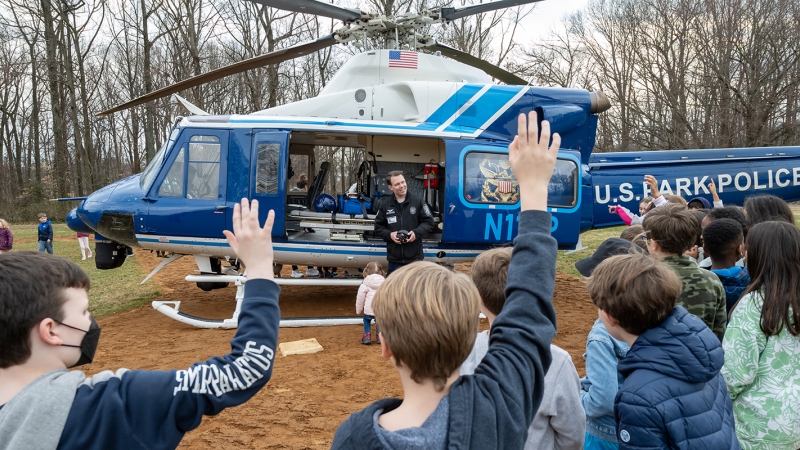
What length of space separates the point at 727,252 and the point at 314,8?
4.80 meters

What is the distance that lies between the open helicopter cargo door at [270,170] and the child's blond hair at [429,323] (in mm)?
5349

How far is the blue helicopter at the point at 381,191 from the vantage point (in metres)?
6.48

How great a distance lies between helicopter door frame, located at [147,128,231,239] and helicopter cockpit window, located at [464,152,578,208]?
3.04 meters

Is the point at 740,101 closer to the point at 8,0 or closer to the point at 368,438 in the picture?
the point at 368,438

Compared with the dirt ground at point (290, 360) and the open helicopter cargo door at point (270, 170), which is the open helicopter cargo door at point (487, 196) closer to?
the dirt ground at point (290, 360)

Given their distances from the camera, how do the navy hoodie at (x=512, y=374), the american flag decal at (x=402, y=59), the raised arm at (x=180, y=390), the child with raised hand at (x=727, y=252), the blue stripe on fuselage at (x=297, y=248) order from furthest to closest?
the american flag decal at (x=402, y=59), the blue stripe on fuselage at (x=297, y=248), the child with raised hand at (x=727, y=252), the raised arm at (x=180, y=390), the navy hoodie at (x=512, y=374)

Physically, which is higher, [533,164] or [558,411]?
[533,164]

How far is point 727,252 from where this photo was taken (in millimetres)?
3137

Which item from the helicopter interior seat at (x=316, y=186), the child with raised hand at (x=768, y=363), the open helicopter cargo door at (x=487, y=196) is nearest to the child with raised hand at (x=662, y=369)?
the child with raised hand at (x=768, y=363)

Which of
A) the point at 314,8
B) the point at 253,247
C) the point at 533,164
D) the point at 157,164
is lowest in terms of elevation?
the point at 253,247

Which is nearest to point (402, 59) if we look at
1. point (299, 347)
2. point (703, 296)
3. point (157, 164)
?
point (157, 164)

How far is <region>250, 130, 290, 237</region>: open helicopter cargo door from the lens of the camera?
638 cm

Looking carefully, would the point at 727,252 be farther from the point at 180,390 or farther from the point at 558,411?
the point at 180,390

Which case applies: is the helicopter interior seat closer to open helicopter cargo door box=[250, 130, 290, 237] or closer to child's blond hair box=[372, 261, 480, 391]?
open helicopter cargo door box=[250, 130, 290, 237]
